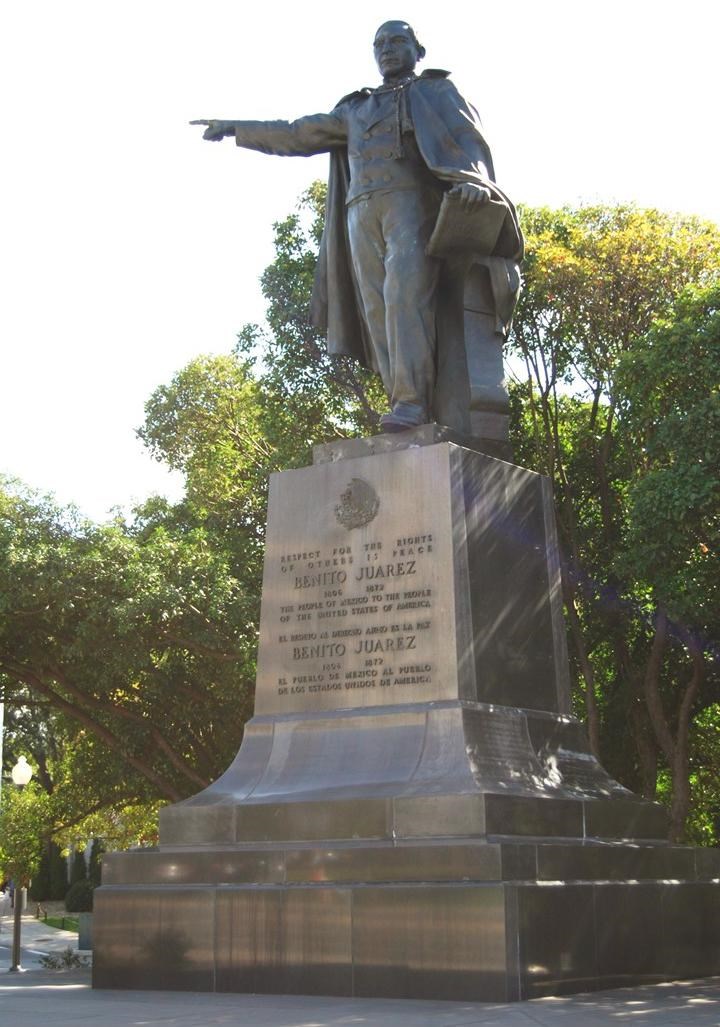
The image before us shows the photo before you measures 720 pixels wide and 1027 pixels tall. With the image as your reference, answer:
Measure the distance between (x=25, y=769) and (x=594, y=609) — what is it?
12.0 metres

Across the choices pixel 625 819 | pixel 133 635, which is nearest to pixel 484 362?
pixel 625 819

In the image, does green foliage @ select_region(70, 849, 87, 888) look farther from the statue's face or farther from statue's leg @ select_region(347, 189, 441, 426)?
the statue's face

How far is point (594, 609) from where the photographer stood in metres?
22.5

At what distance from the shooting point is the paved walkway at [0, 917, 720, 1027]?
270 inches

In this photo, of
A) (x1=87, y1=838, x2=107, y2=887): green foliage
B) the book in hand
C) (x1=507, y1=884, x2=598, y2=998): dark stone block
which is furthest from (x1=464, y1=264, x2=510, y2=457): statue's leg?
(x1=87, y1=838, x2=107, y2=887): green foliage

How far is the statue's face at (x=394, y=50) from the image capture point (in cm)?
1107

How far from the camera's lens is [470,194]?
10227 mm

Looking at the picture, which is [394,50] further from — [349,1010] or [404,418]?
[349,1010]

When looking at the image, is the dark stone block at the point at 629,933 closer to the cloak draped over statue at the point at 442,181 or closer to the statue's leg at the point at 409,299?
the statue's leg at the point at 409,299

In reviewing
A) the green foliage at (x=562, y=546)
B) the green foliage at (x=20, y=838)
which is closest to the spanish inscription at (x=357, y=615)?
the green foliage at (x=562, y=546)

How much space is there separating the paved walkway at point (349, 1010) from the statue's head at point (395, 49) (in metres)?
6.98

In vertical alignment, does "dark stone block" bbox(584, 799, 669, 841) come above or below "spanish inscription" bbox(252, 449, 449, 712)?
below

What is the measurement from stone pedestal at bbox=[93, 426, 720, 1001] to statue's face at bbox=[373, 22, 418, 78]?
9.90 ft

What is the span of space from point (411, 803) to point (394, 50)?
5.96 m
